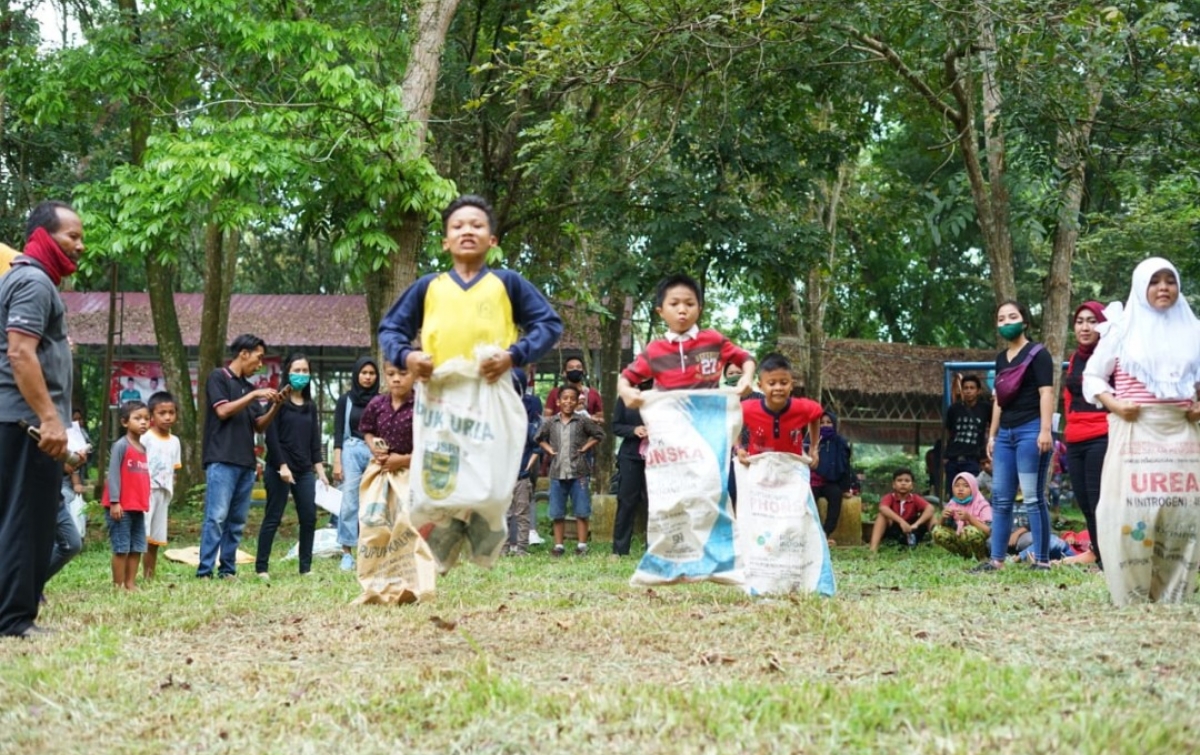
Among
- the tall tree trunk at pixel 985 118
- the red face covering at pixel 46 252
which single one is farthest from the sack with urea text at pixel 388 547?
the tall tree trunk at pixel 985 118

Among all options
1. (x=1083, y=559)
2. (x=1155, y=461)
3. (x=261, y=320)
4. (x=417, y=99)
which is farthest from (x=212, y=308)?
(x=1155, y=461)

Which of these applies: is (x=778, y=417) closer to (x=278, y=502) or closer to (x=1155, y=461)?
(x=1155, y=461)

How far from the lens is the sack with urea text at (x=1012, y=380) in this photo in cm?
957

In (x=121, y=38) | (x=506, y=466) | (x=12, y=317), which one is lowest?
(x=506, y=466)

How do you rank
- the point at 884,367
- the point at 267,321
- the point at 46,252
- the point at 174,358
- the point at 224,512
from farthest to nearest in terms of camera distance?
the point at 267,321
the point at 884,367
the point at 174,358
the point at 224,512
the point at 46,252

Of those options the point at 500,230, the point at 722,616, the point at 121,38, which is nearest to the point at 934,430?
the point at 500,230

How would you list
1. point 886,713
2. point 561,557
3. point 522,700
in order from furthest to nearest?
point 561,557 → point 522,700 → point 886,713

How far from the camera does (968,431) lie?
1413 centimetres

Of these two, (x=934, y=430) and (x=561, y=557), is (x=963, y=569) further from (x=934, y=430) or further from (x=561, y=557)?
(x=934, y=430)

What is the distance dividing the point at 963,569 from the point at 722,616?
15.8 ft

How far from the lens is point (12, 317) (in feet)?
20.9

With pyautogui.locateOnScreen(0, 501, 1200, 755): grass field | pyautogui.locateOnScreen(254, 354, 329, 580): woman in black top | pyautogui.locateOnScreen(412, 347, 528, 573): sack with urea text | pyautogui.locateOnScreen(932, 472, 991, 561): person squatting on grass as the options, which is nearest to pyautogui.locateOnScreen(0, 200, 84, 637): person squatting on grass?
pyautogui.locateOnScreen(0, 501, 1200, 755): grass field

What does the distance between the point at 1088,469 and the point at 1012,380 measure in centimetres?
82

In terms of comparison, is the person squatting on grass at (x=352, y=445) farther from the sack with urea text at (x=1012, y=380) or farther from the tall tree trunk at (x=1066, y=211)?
the tall tree trunk at (x=1066, y=211)
